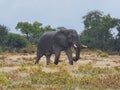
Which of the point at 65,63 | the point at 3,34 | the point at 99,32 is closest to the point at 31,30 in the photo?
the point at 3,34

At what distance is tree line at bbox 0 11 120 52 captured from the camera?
8131 cm

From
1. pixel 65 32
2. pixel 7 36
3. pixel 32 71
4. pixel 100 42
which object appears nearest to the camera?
pixel 32 71

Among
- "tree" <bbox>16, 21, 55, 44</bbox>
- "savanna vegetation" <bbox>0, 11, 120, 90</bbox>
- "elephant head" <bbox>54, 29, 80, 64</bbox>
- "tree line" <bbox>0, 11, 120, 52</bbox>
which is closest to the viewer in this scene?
"savanna vegetation" <bbox>0, 11, 120, 90</bbox>

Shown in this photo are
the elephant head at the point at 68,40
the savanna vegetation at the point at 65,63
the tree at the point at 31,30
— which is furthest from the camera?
the tree at the point at 31,30

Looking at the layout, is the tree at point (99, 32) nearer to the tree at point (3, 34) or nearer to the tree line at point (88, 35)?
the tree line at point (88, 35)

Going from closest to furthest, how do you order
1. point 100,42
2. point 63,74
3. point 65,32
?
point 63,74 → point 65,32 → point 100,42

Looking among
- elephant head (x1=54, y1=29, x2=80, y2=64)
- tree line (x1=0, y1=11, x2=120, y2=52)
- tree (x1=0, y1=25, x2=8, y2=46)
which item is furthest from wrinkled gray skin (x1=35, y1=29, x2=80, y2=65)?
tree (x1=0, y1=25, x2=8, y2=46)

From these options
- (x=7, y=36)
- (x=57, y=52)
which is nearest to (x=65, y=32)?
(x=57, y=52)

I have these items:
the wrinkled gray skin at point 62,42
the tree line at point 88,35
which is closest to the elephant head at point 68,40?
the wrinkled gray skin at point 62,42

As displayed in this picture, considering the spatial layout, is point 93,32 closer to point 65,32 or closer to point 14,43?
point 14,43

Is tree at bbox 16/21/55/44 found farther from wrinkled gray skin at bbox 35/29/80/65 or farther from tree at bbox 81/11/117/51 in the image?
wrinkled gray skin at bbox 35/29/80/65

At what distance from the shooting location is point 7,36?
3501 inches

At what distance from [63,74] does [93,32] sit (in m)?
71.7

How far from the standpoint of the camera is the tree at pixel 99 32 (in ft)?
274
